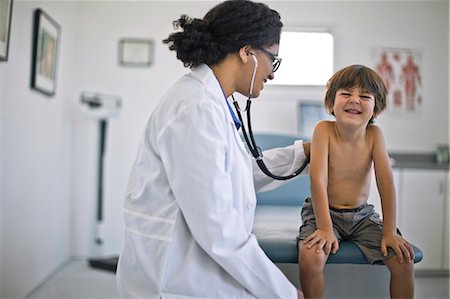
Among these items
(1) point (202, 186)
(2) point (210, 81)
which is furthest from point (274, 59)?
(1) point (202, 186)

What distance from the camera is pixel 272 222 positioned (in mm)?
1717

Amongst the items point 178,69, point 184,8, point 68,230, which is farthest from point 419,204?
point 68,230

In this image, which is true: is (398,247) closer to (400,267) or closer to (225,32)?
(400,267)

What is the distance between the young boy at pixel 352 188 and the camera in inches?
52.6

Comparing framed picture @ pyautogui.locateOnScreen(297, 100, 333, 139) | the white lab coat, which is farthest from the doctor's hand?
framed picture @ pyautogui.locateOnScreen(297, 100, 333, 139)

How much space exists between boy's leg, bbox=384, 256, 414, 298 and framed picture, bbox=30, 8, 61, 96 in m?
2.05

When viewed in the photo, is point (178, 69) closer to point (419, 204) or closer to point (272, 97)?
point (272, 97)

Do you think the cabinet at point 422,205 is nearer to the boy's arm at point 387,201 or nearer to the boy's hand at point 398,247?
the boy's arm at point 387,201

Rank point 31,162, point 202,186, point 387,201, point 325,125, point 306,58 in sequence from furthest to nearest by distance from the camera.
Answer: point 306,58 → point 31,162 → point 325,125 → point 387,201 → point 202,186

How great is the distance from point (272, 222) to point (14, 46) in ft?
4.92

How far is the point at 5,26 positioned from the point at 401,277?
1849 millimetres

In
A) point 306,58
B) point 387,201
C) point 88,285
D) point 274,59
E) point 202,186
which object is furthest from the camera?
point 306,58

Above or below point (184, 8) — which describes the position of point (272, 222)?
below

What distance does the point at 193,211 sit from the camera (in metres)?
1.12
